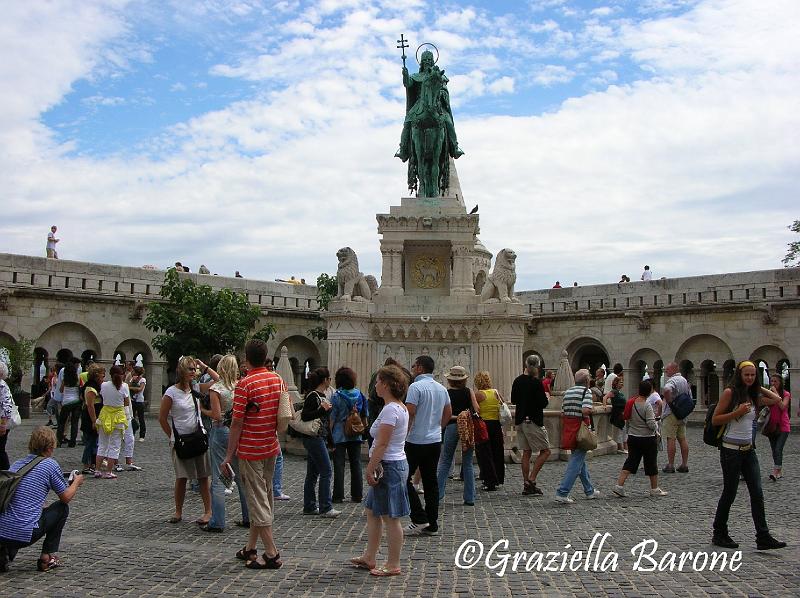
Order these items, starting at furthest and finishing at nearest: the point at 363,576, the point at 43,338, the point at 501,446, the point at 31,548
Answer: the point at 43,338 → the point at 501,446 → the point at 31,548 → the point at 363,576

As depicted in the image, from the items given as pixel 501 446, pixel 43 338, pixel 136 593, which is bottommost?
pixel 136 593

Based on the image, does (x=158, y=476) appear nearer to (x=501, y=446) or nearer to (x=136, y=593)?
(x=501, y=446)

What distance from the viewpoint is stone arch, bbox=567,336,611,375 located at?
111 ft

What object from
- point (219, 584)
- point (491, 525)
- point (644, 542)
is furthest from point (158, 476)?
point (644, 542)

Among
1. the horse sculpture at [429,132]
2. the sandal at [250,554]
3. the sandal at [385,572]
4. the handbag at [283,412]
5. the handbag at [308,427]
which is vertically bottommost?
the sandal at [385,572]

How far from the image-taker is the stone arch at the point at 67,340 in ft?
94.2

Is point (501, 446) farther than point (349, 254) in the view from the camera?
No

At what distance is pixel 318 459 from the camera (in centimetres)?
916

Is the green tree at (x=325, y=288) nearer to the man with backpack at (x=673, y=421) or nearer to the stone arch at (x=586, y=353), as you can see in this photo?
the stone arch at (x=586, y=353)

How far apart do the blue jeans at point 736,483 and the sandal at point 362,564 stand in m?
3.07

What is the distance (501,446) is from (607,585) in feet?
16.4

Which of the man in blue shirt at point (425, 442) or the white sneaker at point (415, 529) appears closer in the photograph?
the man in blue shirt at point (425, 442)

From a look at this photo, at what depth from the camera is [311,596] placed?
598 cm

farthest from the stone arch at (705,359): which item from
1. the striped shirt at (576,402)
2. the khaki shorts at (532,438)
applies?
the striped shirt at (576,402)
